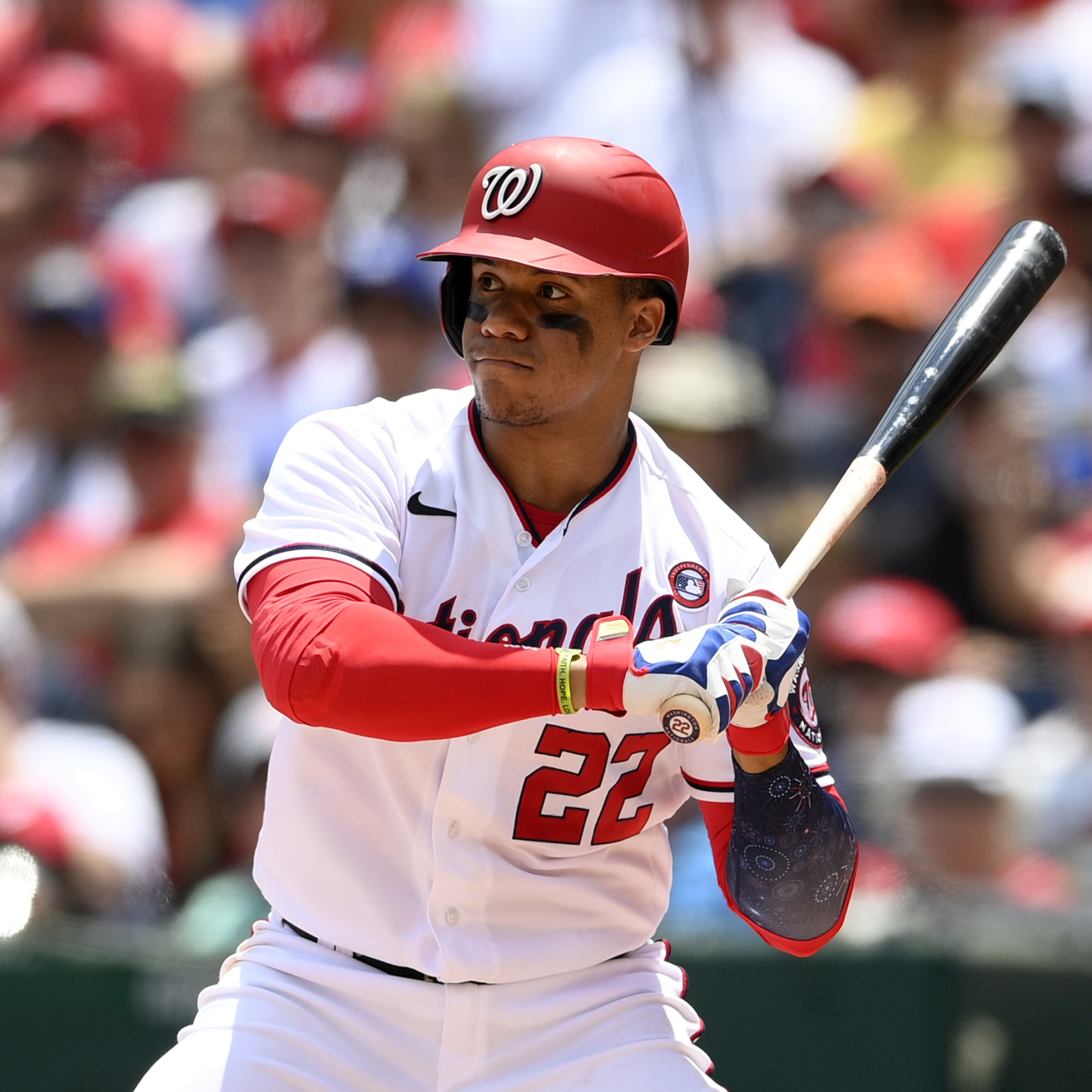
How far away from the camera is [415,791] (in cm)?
254

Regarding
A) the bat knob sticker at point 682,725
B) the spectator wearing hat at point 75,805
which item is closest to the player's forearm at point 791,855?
the bat knob sticker at point 682,725

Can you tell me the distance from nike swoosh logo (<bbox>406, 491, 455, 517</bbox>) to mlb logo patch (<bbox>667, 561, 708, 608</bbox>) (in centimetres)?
36

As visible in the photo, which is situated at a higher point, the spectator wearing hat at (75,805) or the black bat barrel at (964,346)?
the black bat barrel at (964,346)

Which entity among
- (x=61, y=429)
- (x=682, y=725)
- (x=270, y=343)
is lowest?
(x=682, y=725)

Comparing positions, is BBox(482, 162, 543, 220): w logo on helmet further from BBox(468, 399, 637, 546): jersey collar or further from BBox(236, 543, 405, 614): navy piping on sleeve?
BBox(236, 543, 405, 614): navy piping on sleeve

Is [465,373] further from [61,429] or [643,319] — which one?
[643,319]

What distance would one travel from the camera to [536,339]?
100 inches

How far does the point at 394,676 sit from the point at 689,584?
58cm

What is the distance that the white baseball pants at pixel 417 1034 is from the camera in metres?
2.40

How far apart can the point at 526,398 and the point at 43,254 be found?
12.2 feet

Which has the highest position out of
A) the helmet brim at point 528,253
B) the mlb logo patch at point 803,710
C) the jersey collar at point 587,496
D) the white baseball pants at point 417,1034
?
the helmet brim at point 528,253

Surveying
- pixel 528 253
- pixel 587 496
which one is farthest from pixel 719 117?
pixel 528 253

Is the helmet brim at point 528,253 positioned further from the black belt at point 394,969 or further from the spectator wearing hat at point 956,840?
the spectator wearing hat at point 956,840

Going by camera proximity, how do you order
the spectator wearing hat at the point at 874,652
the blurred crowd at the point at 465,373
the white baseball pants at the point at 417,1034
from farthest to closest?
the spectator wearing hat at the point at 874,652, the blurred crowd at the point at 465,373, the white baseball pants at the point at 417,1034
